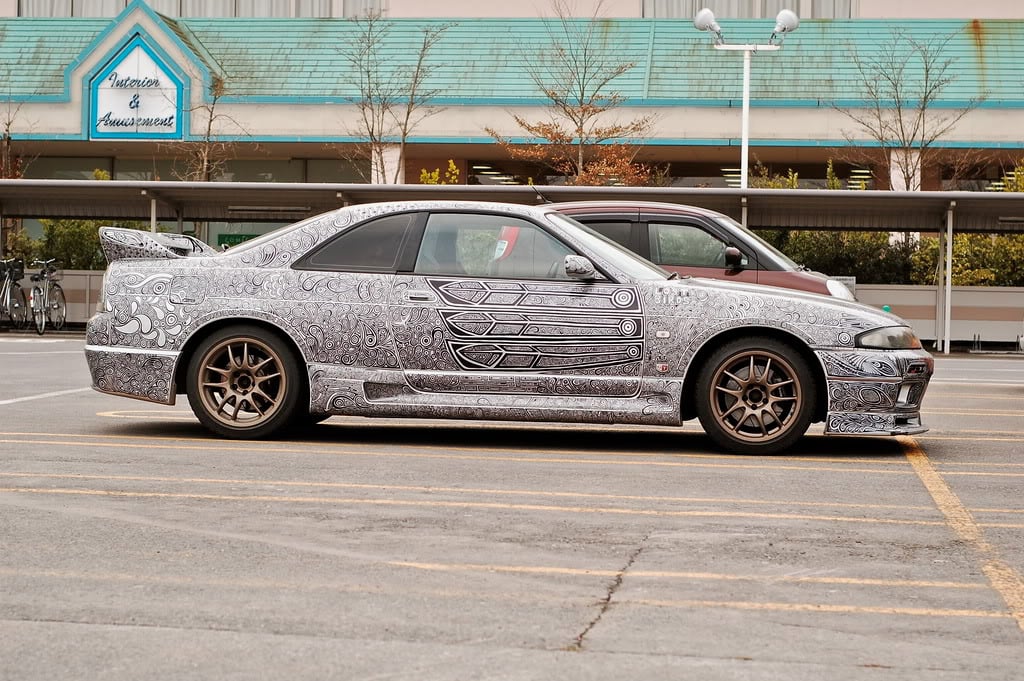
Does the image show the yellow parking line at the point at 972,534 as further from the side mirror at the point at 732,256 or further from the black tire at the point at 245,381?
the black tire at the point at 245,381

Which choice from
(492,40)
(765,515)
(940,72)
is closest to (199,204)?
(492,40)

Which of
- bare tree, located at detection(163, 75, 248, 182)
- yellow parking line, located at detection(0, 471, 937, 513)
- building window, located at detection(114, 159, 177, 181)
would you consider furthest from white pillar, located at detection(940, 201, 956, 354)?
building window, located at detection(114, 159, 177, 181)

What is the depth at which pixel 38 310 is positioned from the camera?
28.1 meters

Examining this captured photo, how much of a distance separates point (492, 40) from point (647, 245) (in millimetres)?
26956

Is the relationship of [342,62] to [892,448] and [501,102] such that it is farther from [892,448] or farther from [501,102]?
[892,448]

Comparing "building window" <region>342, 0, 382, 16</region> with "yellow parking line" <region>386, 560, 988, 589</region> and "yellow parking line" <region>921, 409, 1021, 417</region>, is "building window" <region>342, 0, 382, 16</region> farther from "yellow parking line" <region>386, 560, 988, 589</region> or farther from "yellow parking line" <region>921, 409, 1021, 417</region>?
"yellow parking line" <region>386, 560, 988, 589</region>

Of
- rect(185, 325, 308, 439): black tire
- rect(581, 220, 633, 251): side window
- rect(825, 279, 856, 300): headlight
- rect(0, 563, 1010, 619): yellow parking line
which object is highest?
rect(581, 220, 633, 251): side window

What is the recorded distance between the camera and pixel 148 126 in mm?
37969

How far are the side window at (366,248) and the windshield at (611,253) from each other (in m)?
0.94

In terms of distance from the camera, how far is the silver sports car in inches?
341

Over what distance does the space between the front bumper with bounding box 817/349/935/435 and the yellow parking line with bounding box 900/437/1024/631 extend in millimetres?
310

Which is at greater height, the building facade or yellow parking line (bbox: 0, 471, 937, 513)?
the building facade

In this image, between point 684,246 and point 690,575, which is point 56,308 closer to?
point 684,246

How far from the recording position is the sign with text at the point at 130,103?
3794 cm
